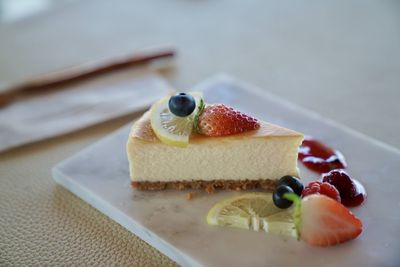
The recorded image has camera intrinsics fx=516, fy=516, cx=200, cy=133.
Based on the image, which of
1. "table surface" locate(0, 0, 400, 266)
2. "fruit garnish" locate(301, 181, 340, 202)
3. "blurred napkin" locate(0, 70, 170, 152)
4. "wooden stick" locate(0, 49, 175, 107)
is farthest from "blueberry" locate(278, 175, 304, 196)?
"wooden stick" locate(0, 49, 175, 107)

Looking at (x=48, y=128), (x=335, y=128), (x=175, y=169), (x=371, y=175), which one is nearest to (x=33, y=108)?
(x=48, y=128)

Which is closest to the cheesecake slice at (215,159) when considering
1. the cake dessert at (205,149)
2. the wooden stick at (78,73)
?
the cake dessert at (205,149)

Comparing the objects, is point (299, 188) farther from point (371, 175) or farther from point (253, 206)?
point (371, 175)

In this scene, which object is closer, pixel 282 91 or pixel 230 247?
pixel 230 247

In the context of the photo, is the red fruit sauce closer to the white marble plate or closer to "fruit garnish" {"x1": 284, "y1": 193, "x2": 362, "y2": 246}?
the white marble plate

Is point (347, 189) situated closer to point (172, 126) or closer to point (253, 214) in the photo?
point (253, 214)

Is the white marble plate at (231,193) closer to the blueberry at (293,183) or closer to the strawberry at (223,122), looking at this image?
the blueberry at (293,183)
